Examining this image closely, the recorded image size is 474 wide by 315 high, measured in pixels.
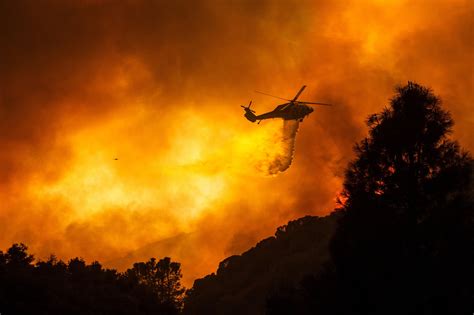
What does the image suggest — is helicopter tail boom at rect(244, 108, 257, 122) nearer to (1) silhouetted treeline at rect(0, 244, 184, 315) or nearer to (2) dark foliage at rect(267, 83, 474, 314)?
(1) silhouetted treeline at rect(0, 244, 184, 315)

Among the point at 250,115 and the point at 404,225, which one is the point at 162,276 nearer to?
the point at 250,115

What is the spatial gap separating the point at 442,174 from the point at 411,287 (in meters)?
6.93

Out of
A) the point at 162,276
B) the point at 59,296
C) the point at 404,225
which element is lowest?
the point at 404,225

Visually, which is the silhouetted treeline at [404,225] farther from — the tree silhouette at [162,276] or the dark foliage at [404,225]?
the tree silhouette at [162,276]

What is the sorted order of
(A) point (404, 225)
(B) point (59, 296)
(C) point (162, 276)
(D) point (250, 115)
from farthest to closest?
1. (C) point (162, 276)
2. (D) point (250, 115)
3. (B) point (59, 296)
4. (A) point (404, 225)

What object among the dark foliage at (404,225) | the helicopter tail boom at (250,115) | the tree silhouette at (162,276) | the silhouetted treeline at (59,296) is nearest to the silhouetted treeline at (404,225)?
the dark foliage at (404,225)

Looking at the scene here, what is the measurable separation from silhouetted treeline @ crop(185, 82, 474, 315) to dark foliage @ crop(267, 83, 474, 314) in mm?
50

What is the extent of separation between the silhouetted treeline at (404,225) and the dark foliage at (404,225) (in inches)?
2.0

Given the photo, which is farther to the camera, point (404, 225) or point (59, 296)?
point (59, 296)

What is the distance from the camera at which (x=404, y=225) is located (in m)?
27.2

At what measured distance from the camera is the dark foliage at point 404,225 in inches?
1010

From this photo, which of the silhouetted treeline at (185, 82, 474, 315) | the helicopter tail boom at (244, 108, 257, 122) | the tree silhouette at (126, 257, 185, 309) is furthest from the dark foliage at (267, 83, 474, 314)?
the tree silhouette at (126, 257, 185, 309)

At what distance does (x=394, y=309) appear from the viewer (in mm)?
25734

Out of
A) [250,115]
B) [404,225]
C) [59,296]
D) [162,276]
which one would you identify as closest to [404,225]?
[404,225]
